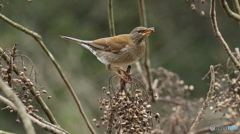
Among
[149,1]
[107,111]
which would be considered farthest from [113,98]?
[149,1]

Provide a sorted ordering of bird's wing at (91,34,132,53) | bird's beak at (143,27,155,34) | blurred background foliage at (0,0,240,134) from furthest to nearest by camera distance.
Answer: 1. blurred background foliage at (0,0,240,134)
2. bird's wing at (91,34,132,53)
3. bird's beak at (143,27,155,34)

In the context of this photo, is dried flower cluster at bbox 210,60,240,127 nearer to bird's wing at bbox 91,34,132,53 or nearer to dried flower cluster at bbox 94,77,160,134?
dried flower cluster at bbox 94,77,160,134

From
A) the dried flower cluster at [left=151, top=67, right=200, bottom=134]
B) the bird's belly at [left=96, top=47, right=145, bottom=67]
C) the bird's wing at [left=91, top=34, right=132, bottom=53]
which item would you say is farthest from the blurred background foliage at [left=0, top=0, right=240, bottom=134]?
the dried flower cluster at [left=151, top=67, right=200, bottom=134]

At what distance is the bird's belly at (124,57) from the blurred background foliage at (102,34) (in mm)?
5102

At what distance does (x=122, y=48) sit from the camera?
5.18m

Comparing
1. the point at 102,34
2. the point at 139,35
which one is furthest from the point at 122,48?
the point at 102,34

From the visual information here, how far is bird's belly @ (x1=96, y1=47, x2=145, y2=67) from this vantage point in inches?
197

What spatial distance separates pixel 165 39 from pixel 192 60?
930mm

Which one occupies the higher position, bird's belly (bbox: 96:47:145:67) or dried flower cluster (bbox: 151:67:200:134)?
bird's belly (bbox: 96:47:145:67)

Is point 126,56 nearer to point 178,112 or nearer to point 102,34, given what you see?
point 178,112

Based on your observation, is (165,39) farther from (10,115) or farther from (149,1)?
(10,115)

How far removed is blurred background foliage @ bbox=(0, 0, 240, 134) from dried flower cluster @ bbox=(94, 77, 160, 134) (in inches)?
282

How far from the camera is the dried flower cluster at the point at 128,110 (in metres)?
2.67

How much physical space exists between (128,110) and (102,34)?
9.41 meters
